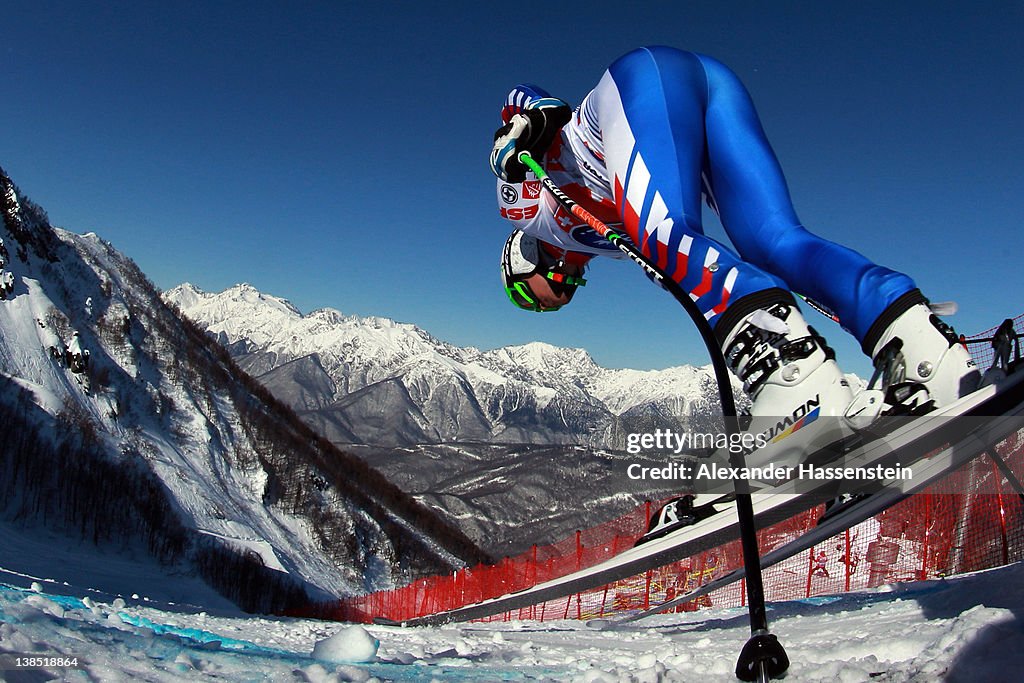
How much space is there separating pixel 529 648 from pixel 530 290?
80.1 inches

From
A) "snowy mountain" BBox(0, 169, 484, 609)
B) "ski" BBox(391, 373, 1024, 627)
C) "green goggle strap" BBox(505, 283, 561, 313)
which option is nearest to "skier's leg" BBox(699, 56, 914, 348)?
"ski" BBox(391, 373, 1024, 627)

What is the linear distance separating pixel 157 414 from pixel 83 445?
37.8 feet

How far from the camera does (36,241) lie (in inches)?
2108

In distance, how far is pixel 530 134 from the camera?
2.96 metres

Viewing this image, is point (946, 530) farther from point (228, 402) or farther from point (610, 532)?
point (228, 402)

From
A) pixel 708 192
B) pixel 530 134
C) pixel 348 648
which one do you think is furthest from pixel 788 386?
pixel 348 648

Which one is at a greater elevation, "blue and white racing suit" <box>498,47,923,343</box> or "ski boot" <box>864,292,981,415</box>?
"blue and white racing suit" <box>498,47,923,343</box>

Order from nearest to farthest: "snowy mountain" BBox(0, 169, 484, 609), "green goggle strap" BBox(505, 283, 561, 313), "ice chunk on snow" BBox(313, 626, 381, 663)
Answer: "ice chunk on snow" BBox(313, 626, 381, 663)
"green goggle strap" BBox(505, 283, 561, 313)
"snowy mountain" BBox(0, 169, 484, 609)

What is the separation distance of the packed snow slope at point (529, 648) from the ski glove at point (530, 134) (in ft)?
7.01

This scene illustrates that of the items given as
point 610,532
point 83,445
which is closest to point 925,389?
point 610,532

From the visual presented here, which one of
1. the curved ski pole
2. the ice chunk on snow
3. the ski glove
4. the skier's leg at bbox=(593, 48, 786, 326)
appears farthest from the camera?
the ski glove

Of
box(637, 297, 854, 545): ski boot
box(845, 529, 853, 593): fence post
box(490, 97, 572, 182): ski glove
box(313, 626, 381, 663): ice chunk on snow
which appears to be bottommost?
box(313, 626, 381, 663): ice chunk on snow

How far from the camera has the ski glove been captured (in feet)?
9.72

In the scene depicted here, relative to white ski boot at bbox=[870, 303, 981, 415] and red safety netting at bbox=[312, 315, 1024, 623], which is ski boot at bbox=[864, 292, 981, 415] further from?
red safety netting at bbox=[312, 315, 1024, 623]
